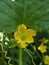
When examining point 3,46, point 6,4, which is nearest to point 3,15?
point 6,4

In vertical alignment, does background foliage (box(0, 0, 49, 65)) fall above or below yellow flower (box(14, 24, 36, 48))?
above

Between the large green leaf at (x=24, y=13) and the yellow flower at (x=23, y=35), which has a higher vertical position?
the large green leaf at (x=24, y=13)

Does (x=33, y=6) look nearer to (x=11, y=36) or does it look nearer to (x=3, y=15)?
(x=3, y=15)

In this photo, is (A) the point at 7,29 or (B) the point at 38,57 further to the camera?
(B) the point at 38,57

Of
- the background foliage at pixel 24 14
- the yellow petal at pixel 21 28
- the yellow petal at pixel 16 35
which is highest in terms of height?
the background foliage at pixel 24 14
